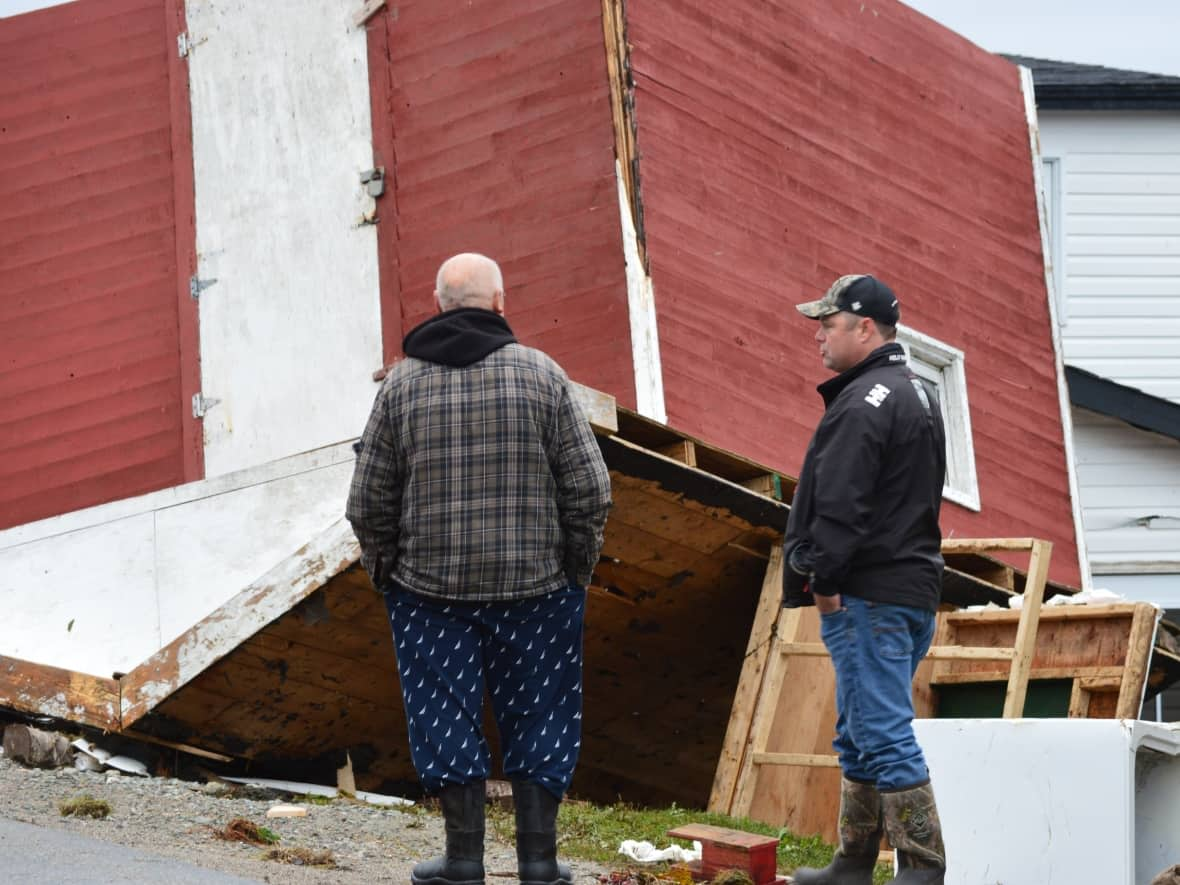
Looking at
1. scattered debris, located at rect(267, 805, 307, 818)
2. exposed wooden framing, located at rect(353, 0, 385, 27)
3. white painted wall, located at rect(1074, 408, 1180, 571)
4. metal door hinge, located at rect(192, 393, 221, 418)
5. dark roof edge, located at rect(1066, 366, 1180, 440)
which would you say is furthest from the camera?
white painted wall, located at rect(1074, 408, 1180, 571)

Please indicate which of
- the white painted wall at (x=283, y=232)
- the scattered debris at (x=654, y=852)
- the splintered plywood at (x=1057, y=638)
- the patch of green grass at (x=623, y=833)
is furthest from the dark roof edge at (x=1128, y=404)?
the scattered debris at (x=654, y=852)

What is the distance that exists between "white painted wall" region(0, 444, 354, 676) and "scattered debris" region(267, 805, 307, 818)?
1.74m

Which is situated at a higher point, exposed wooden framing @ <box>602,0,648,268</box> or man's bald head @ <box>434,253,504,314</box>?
exposed wooden framing @ <box>602,0,648,268</box>

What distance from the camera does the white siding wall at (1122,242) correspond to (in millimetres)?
18422

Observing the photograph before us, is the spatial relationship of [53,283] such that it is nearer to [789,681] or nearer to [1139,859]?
[789,681]

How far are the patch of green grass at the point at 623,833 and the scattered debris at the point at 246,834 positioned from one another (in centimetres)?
108

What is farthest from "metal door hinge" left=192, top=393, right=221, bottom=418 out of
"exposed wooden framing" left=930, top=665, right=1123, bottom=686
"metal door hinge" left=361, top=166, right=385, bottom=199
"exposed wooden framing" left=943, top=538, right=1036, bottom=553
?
"exposed wooden framing" left=930, top=665, right=1123, bottom=686

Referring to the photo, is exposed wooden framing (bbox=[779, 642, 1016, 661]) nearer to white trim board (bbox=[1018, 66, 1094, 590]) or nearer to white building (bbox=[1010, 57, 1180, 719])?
white trim board (bbox=[1018, 66, 1094, 590])

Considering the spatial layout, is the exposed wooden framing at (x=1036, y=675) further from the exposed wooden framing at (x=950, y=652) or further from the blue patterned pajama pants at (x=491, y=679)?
the blue patterned pajama pants at (x=491, y=679)

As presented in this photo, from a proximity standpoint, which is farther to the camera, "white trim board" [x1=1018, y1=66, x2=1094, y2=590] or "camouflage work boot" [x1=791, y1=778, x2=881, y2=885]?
"white trim board" [x1=1018, y1=66, x2=1094, y2=590]

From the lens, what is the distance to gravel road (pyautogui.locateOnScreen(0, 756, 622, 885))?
20.3 feet

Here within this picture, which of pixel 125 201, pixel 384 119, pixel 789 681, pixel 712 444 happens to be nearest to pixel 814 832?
pixel 789 681

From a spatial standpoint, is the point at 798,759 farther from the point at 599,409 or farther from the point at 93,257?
the point at 93,257

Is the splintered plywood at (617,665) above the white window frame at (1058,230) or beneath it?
beneath
